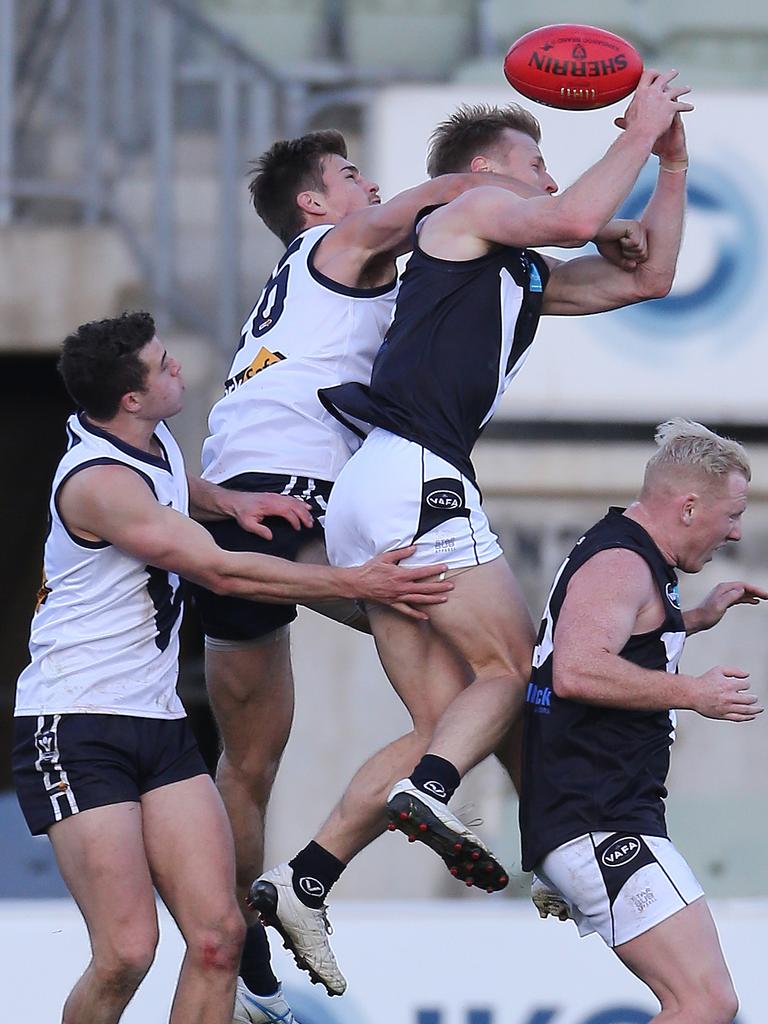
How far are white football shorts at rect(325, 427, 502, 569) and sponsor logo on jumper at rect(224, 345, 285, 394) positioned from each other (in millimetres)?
606

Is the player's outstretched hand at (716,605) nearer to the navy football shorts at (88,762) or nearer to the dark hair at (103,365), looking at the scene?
the navy football shorts at (88,762)

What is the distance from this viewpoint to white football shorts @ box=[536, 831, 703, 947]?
4.71 m

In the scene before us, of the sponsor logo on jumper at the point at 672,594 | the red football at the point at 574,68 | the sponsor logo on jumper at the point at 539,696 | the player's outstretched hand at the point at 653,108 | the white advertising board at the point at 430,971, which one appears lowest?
the white advertising board at the point at 430,971

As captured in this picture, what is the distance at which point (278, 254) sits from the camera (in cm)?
968

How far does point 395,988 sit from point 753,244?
Answer: 198 inches

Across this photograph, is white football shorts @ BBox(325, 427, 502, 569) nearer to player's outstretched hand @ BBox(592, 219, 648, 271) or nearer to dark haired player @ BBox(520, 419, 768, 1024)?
dark haired player @ BBox(520, 419, 768, 1024)

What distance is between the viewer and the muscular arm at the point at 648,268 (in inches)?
201

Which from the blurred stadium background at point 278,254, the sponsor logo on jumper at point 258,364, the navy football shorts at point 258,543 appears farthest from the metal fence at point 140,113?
the navy football shorts at point 258,543

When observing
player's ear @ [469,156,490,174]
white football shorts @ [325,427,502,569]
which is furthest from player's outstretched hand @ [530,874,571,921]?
player's ear @ [469,156,490,174]

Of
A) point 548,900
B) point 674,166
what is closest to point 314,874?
point 548,900

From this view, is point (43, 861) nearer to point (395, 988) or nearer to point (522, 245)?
point (395, 988)

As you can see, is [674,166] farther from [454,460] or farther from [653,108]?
[454,460]

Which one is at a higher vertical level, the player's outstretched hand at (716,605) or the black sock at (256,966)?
the player's outstretched hand at (716,605)

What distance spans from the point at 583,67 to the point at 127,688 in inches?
79.7
